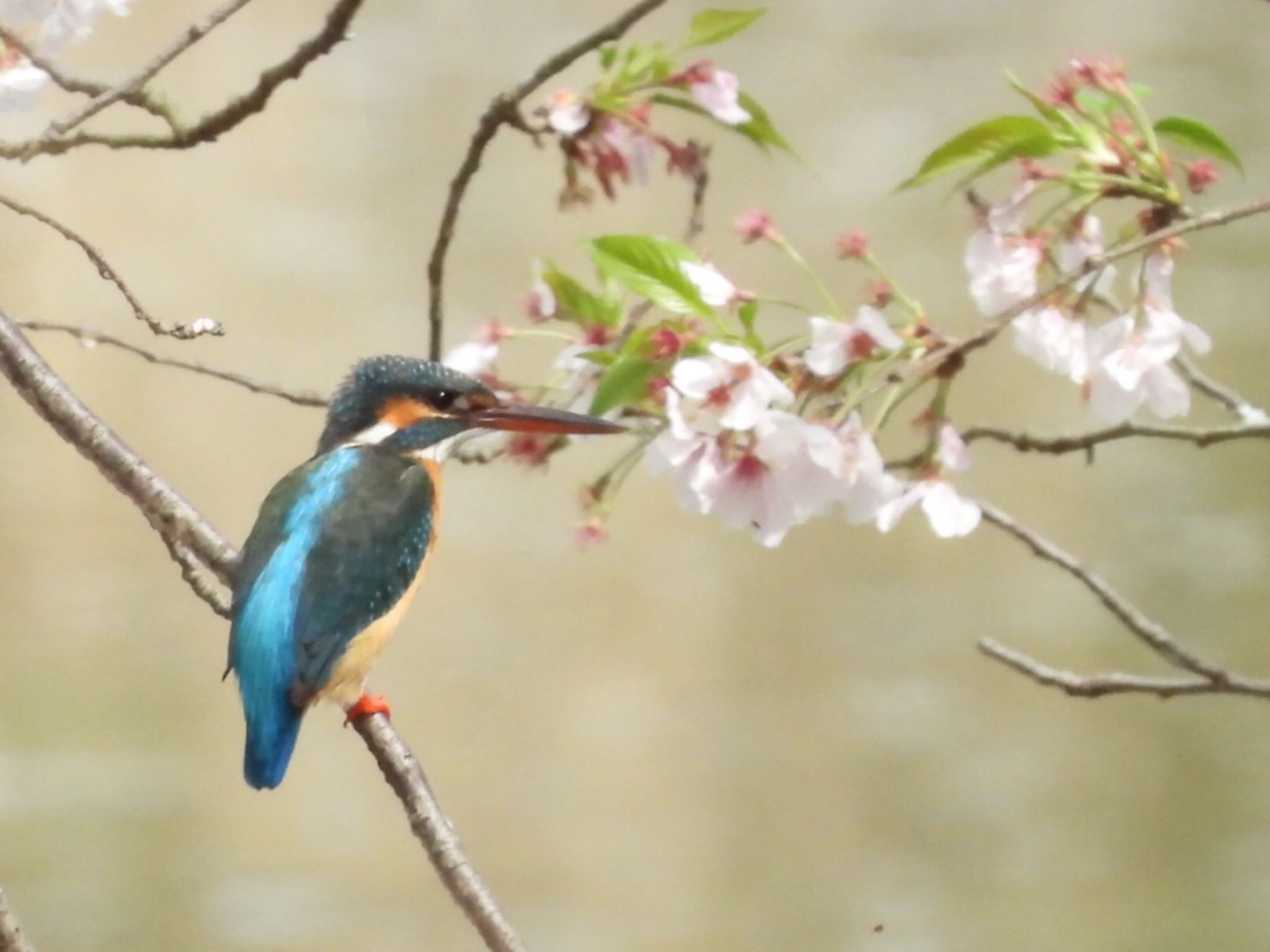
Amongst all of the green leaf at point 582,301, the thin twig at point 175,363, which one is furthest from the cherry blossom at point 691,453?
the thin twig at point 175,363

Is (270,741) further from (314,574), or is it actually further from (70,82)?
(70,82)

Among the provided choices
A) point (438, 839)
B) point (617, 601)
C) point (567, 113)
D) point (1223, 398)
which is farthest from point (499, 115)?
point (617, 601)

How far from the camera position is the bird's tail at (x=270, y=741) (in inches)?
20.9

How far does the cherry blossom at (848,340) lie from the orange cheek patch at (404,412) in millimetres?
184

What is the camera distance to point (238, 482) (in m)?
1.33

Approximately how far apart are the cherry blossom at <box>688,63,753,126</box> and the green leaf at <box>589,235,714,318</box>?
0.10 metres

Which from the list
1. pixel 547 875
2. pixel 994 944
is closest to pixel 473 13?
pixel 547 875

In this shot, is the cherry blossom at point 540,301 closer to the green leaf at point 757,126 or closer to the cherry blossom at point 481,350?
the cherry blossom at point 481,350

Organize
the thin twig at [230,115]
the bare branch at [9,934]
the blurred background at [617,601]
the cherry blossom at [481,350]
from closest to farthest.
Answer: the bare branch at [9,934] < the thin twig at [230,115] < the cherry blossom at [481,350] < the blurred background at [617,601]

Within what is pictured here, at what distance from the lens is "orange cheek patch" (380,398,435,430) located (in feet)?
2.07

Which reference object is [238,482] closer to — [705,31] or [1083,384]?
[705,31]

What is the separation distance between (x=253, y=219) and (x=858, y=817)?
0.85 meters

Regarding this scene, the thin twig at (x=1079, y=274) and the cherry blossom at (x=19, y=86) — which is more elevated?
the cherry blossom at (x=19, y=86)

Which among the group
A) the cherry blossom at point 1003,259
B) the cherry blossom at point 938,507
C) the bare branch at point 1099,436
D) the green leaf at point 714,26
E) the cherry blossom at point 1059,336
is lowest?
the bare branch at point 1099,436
